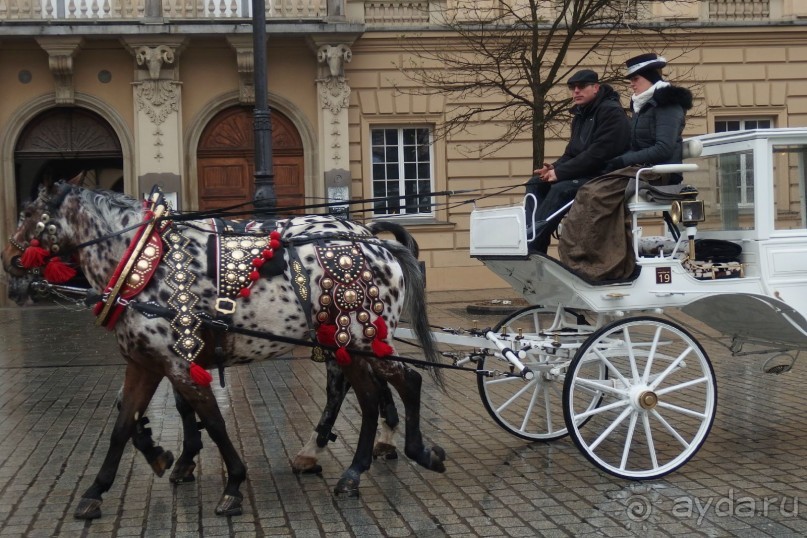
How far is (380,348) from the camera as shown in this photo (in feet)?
20.3

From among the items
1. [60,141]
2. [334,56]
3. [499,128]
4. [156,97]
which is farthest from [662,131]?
[60,141]

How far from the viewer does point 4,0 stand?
1931 centimetres

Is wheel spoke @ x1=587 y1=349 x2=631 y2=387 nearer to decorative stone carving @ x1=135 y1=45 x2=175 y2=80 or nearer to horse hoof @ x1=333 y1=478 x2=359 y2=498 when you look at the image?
horse hoof @ x1=333 y1=478 x2=359 y2=498

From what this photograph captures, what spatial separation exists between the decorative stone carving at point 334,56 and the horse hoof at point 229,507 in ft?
49.4

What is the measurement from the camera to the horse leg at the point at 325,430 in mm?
6520

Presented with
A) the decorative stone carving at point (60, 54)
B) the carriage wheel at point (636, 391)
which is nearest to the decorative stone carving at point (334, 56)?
the decorative stone carving at point (60, 54)

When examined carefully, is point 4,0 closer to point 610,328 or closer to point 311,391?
point 311,391

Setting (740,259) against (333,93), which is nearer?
(740,259)

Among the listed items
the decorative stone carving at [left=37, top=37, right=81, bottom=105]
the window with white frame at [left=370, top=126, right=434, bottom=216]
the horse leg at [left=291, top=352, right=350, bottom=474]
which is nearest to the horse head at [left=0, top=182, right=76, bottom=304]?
the horse leg at [left=291, top=352, right=350, bottom=474]

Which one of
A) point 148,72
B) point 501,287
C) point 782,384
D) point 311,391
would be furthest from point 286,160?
point 782,384

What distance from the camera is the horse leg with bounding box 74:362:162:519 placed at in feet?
18.5

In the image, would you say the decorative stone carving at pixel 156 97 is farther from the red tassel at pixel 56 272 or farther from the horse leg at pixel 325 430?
the red tassel at pixel 56 272

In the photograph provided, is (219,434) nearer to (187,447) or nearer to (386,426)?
(187,447)

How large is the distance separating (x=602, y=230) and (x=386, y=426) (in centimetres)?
192
